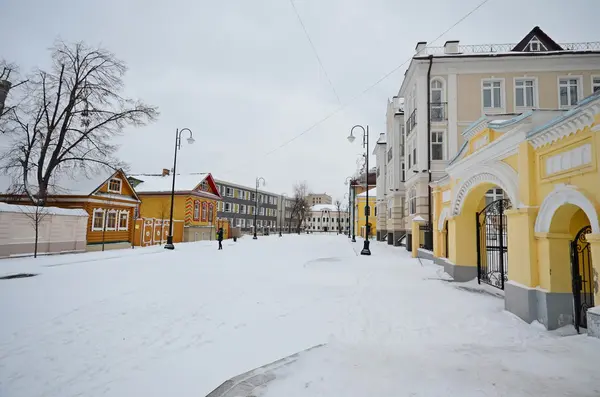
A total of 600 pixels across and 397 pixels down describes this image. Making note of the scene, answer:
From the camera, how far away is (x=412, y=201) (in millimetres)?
21875

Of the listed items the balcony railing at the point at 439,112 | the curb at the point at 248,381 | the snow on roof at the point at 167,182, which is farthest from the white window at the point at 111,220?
the balcony railing at the point at 439,112

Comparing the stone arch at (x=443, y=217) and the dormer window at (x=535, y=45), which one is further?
the dormer window at (x=535, y=45)

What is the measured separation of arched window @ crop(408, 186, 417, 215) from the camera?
21.2 m

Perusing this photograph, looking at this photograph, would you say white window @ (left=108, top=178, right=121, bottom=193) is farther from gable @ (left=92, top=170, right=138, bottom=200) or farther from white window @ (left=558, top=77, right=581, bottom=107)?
white window @ (left=558, top=77, right=581, bottom=107)

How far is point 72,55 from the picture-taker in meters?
21.1

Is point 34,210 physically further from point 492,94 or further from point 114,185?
point 492,94

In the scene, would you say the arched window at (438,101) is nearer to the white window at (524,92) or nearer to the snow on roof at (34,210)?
the white window at (524,92)

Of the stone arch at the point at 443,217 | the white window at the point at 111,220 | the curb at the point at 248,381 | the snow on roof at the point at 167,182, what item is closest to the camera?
the curb at the point at 248,381

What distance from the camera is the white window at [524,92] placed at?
19.8 m

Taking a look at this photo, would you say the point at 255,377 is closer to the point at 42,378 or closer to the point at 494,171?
the point at 42,378

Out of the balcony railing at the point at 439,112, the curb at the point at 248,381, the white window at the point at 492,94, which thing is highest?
the white window at the point at 492,94

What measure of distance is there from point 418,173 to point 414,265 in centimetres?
751

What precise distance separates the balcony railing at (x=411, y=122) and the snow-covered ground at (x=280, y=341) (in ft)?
46.5

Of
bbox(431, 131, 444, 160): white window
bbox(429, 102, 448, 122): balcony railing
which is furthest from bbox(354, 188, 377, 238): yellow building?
bbox(429, 102, 448, 122): balcony railing
